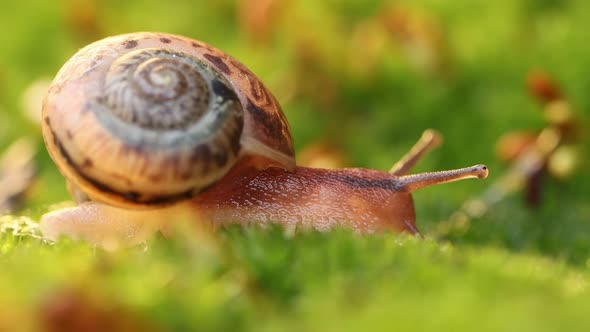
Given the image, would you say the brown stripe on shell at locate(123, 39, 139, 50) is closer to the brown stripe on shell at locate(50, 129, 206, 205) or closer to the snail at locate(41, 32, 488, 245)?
the snail at locate(41, 32, 488, 245)

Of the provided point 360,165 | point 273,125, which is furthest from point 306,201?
point 360,165

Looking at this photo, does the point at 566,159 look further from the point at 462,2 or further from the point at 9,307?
the point at 9,307

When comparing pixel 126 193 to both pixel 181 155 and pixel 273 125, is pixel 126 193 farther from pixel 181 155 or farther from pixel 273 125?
pixel 273 125

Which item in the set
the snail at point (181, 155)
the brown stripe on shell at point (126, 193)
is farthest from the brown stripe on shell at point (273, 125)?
the brown stripe on shell at point (126, 193)

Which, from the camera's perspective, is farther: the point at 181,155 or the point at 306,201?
the point at 306,201

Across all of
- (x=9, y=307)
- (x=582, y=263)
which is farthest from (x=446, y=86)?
(x=9, y=307)

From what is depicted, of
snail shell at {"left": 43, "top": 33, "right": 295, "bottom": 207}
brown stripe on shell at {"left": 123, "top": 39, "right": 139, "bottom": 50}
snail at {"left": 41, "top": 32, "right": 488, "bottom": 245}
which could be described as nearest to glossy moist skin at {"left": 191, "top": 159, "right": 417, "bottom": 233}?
snail at {"left": 41, "top": 32, "right": 488, "bottom": 245}

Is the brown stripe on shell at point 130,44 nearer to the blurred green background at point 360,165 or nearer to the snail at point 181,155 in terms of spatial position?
the snail at point 181,155
